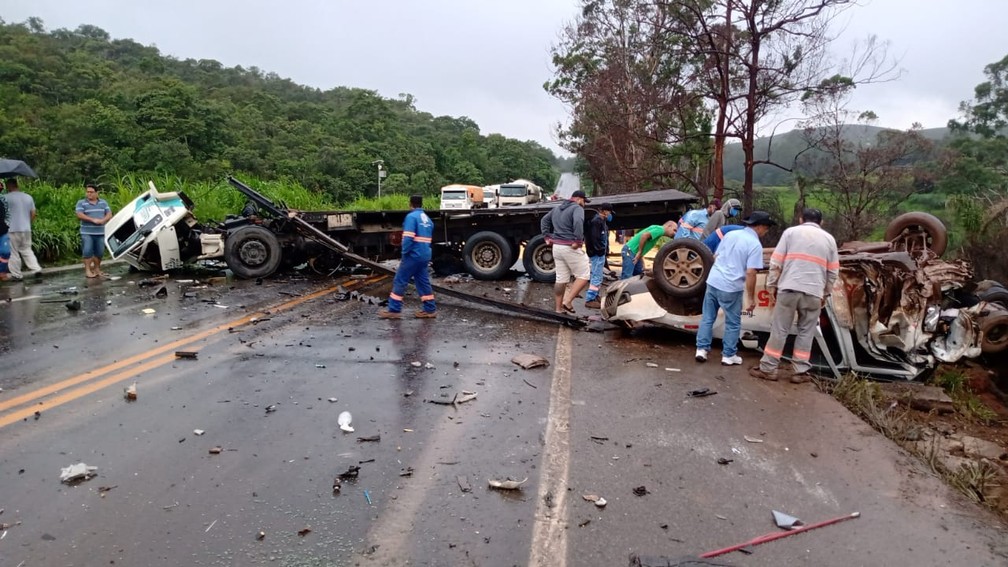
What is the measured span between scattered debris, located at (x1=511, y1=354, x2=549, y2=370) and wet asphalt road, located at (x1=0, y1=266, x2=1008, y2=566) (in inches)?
4.6

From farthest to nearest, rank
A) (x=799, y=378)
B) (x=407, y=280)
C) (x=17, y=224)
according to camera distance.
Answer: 1. (x=17, y=224)
2. (x=407, y=280)
3. (x=799, y=378)

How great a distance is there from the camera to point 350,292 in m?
10.1

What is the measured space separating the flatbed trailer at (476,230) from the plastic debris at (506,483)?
8.39m

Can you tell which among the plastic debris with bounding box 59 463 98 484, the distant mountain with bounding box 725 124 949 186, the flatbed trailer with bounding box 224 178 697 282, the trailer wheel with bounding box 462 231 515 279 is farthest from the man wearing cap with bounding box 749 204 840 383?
the distant mountain with bounding box 725 124 949 186

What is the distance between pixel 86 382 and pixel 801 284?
6237 mm

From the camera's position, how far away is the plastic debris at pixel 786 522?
3268mm

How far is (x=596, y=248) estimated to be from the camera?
10039 millimetres

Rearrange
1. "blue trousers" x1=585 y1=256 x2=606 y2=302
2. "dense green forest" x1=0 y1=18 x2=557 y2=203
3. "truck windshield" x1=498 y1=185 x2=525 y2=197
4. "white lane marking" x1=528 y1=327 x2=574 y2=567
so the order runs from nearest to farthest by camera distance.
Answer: "white lane marking" x1=528 y1=327 x2=574 y2=567 → "blue trousers" x1=585 y1=256 x2=606 y2=302 → "dense green forest" x1=0 y1=18 x2=557 y2=203 → "truck windshield" x1=498 y1=185 x2=525 y2=197

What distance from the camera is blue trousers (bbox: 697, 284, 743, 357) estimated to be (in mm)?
6363

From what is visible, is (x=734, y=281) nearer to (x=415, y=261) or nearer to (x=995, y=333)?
(x=415, y=261)

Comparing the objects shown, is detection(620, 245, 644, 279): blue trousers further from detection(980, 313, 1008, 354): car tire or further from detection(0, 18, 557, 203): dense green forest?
detection(0, 18, 557, 203): dense green forest

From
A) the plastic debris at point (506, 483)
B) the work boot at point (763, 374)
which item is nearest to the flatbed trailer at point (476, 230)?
the work boot at point (763, 374)

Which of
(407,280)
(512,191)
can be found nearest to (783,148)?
(407,280)

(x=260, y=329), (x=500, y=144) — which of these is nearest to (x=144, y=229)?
(x=260, y=329)
